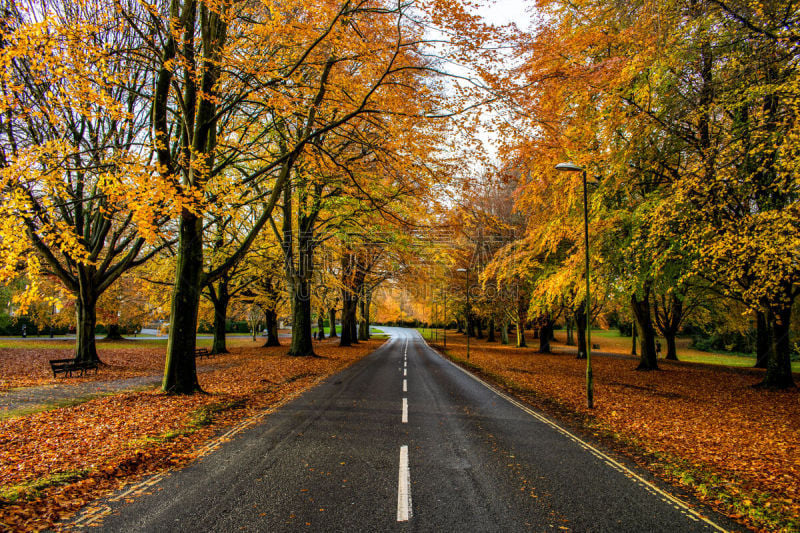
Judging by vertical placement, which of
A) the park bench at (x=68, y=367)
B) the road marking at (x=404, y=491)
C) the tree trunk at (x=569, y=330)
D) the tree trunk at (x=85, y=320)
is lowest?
the tree trunk at (x=569, y=330)

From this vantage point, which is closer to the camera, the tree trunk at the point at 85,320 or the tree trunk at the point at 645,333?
the tree trunk at the point at 85,320

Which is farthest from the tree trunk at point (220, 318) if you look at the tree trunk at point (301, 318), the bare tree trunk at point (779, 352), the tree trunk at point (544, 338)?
the bare tree trunk at point (779, 352)

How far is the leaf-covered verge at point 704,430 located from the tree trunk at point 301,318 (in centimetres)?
1155

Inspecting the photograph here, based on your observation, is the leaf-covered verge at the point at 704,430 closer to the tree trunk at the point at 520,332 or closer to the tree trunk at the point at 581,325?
the tree trunk at the point at 581,325

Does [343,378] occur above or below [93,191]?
below

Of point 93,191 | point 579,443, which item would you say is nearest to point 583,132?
point 579,443

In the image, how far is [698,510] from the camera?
4.35m

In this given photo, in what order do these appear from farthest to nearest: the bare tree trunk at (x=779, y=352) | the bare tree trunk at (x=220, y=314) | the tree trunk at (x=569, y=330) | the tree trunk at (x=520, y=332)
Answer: the tree trunk at (x=569, y=330)
the tree trunk at (x=520, y=332)
the bare tree trunk at (x=220, y=314)
the bare tree trunk at (x=779, y=352)

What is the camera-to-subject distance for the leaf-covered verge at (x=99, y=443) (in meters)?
4.33

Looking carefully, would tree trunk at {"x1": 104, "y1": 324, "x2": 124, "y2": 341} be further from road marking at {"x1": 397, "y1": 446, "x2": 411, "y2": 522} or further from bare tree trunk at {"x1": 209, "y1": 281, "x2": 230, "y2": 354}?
road marking at {"x1": 397, "y1": 446, "x2": 411, "y2": 522}

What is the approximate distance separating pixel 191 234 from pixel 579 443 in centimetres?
1050

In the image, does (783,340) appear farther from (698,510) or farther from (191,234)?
(191,234)

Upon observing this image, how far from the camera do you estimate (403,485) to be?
4656 mm

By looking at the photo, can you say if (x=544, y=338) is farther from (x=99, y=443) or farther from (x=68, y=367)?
(x=99, y=443)
